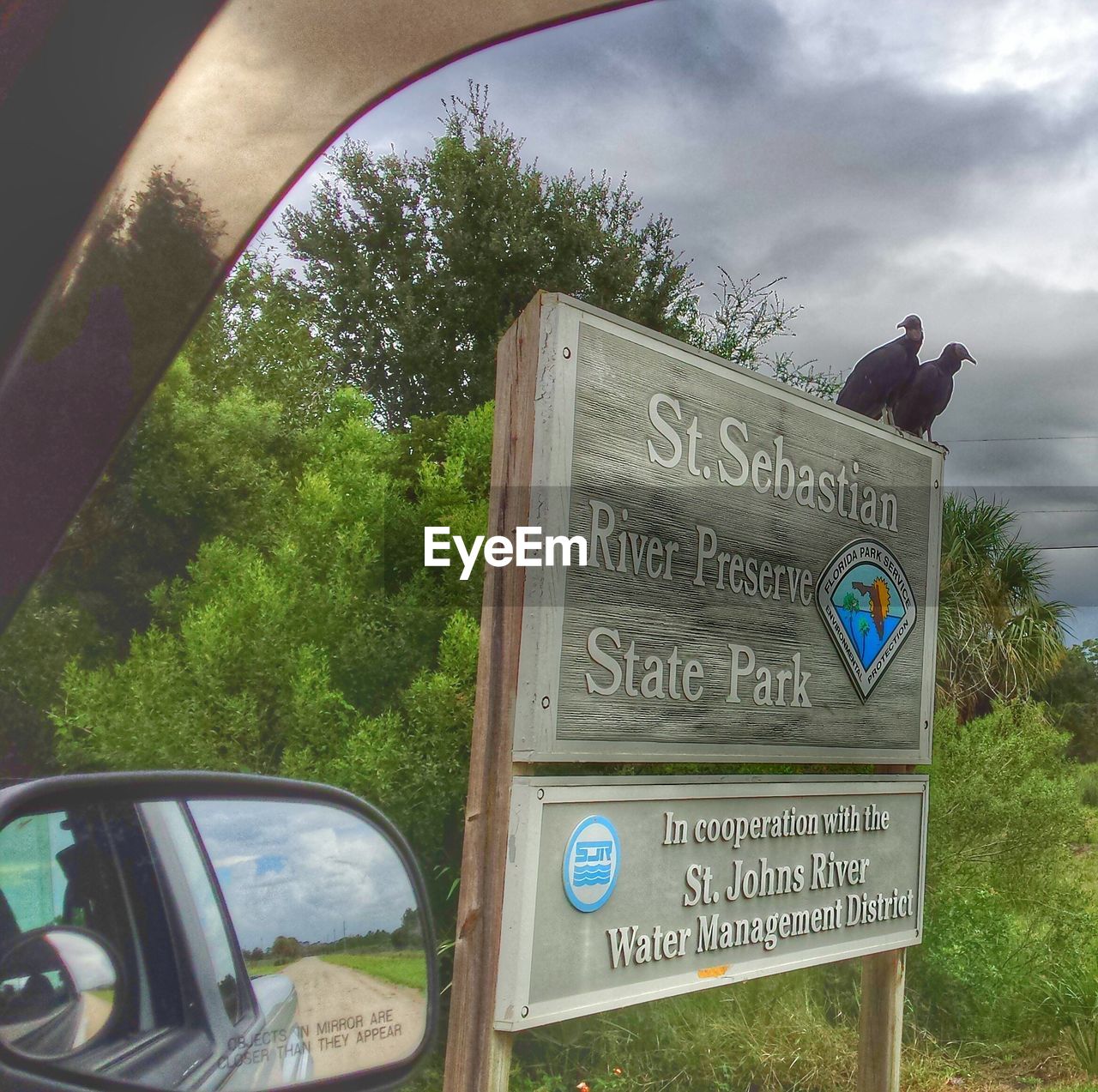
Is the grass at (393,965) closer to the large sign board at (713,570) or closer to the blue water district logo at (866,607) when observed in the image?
the large sign board at (713,570)

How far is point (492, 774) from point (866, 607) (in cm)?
108

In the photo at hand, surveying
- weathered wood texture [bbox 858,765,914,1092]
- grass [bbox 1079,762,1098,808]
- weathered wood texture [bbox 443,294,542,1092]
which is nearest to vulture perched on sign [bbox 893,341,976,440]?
weathered wood texture [bbox 858,765,914,1092]

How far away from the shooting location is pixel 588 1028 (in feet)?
13.3

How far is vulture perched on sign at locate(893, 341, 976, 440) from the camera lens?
3148 mm

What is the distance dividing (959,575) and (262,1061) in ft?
24.7

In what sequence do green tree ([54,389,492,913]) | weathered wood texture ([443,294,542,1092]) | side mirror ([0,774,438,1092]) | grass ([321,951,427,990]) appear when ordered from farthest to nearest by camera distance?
green tree ([54,389,492,913]) < grass ([321,951,427,990]) < weathered wood texture ([443,294,542,1092]) < side mirror ([0,774,438,1092])

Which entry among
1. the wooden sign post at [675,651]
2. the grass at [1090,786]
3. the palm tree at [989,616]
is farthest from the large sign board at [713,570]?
the grass at [1090,786]

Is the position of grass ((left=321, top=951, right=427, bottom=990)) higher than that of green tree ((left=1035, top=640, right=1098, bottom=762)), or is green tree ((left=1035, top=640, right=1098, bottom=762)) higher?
green tree ((left=1035, top=640, right=1098, bottom=762))

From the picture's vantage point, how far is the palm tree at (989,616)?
759cm

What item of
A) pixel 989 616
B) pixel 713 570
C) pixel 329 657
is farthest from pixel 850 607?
pixel 989 616

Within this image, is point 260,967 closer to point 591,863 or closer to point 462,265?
point 591,863

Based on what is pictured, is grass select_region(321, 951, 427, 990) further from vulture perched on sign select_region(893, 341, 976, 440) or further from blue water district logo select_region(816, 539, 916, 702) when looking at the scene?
vulture perched on sign select_region(893, 341, 976, 440)

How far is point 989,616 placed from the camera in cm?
817

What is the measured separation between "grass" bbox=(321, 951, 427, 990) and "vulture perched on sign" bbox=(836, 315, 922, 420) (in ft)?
7.16
